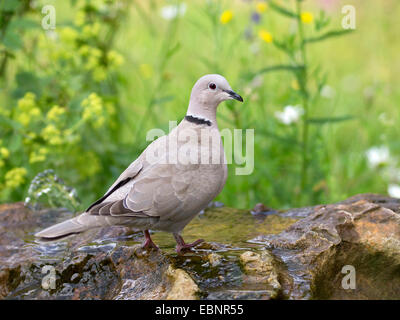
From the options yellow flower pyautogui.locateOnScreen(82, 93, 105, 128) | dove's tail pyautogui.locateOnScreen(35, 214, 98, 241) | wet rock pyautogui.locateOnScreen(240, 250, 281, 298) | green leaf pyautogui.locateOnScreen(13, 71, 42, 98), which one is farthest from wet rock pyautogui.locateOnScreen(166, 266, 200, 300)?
green leaf pyautogui.locateOnScreen(13, 71, 42, 98)

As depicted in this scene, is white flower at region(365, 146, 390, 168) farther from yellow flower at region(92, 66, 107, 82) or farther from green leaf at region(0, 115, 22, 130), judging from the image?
green leaf at region(0, 115, 22, 130)

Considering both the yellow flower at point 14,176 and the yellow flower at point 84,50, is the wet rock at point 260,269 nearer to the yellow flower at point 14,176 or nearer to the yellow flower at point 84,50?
the yellow flower at point 14,176

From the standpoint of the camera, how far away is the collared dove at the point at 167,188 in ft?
8.39

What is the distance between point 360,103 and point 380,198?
10.2ft

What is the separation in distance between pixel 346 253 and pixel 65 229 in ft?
4.41

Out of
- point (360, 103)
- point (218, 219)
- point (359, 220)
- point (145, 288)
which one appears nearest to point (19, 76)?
point (218, 219)

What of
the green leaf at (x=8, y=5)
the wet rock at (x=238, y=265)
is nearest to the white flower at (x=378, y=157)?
the wet rock at (x=238, y=265)

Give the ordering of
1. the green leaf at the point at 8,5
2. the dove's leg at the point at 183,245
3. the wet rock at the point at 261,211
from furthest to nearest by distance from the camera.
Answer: the green leaf at the point at 8,5 → the wet rock at the point at 261,211 → the dove's leg at the point at 183,245

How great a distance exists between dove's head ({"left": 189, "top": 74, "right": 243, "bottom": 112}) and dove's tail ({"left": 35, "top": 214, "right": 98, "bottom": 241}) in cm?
88

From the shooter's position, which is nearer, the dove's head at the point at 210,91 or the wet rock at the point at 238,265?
the wet rock at the point at 238,265

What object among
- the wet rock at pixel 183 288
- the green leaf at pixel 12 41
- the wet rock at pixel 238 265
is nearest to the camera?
the wet rock at pixel 183 288

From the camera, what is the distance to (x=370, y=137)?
5406 mm

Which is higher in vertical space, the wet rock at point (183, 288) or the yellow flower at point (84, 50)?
the yellow flower at point (84, 50)

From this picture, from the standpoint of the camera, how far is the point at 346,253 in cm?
260
